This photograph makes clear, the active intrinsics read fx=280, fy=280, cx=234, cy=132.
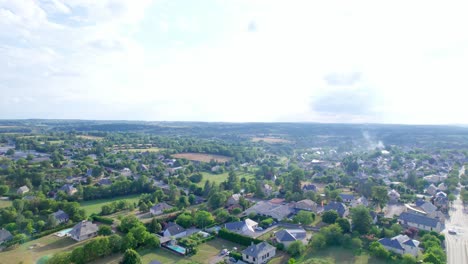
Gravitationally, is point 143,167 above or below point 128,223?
below

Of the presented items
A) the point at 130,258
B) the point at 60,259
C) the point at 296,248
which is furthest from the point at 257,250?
the point at 60,259

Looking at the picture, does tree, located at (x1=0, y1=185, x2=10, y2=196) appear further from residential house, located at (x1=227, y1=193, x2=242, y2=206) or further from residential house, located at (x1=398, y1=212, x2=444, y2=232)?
residential house, located at (x1=398, y1=212, x2=444, y2=232)

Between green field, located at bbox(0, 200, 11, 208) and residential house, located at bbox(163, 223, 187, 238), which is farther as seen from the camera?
green field, located at bbox(0, 200, 11, 208)

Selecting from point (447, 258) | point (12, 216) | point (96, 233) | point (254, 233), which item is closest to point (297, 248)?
point (254, 233)

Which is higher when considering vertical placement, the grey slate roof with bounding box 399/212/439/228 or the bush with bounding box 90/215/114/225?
the grey slate roof with bounding box 399/212/439/228

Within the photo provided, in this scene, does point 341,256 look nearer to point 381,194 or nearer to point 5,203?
point 381,194

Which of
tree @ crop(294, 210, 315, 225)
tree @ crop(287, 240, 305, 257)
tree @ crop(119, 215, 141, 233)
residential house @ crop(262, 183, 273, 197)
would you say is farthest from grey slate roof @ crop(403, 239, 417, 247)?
tree @ crop(119, 215, 141, 233)
